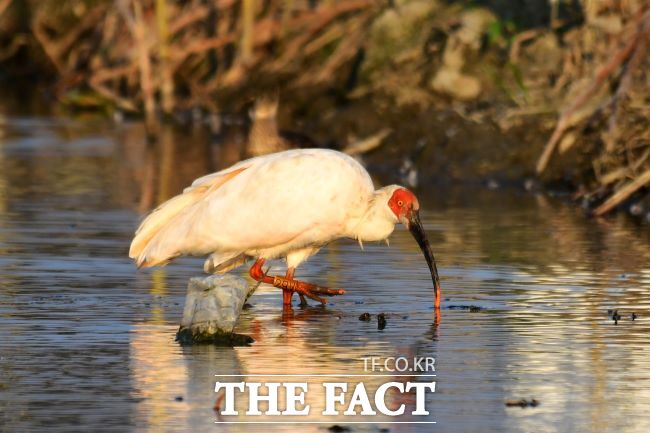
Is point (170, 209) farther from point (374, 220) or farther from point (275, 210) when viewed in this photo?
point (374, 220)

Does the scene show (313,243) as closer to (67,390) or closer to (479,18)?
(67,390)

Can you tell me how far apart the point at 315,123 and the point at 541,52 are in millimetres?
4281

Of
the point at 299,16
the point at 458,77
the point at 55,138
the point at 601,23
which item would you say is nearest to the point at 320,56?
the point at 299,16

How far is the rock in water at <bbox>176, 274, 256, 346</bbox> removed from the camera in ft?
32.3

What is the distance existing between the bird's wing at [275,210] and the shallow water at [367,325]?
1.35 ft

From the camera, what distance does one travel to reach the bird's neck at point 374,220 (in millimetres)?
11523

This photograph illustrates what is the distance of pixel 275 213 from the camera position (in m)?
11.3

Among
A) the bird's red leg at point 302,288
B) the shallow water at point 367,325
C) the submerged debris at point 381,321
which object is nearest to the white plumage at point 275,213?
the bird's red leg at point 302,288

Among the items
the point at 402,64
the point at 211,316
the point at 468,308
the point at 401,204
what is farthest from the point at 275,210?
the point at 402,64

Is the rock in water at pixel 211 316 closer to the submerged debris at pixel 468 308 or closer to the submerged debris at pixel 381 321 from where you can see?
the submerged debris at pixel 381 321

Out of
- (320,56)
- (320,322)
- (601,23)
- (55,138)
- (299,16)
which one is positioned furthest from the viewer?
(299,16)

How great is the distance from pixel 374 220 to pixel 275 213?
2.14 feet

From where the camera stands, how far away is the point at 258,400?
27.2 feet

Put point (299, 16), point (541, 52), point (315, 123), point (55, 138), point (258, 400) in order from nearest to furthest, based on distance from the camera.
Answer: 1. point (258, 400)
2. point (541, 52)
3. point (315, 123)
4. point (55, 138)
5. point (299, 16)
